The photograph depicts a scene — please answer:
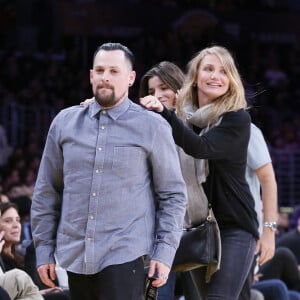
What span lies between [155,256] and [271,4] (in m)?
20.3

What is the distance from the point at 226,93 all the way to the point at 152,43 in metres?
16.1

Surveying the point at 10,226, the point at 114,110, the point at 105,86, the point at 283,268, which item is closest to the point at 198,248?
the point at 114,110

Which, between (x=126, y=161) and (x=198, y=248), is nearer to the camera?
(x=126, y=161)

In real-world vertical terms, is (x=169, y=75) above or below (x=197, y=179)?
above

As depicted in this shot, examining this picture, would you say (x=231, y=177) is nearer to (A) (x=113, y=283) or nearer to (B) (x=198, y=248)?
(B) (x=198, y=248)

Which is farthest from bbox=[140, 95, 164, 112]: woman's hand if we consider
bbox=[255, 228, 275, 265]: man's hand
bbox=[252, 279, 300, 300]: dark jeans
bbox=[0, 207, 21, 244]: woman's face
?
bbox=[252, 279, 300, 300]: dark jeans

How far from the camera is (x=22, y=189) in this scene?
12406 millimetres

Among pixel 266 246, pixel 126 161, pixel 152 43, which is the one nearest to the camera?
pixel 126 161

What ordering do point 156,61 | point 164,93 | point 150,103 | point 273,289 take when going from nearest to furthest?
point 150,103
point 164,93
point 273,289
point 156,61

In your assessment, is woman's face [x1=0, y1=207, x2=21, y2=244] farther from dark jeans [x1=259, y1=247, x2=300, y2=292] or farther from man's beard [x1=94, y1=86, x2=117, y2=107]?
man's beard [x1=94, y1=86, x2=117, y2=107]

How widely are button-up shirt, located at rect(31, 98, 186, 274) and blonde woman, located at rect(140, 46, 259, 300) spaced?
538 mm

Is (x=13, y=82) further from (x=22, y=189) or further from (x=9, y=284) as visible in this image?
(x=9, y=284)

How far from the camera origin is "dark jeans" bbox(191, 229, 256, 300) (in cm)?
559

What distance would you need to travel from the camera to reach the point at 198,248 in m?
5.57
